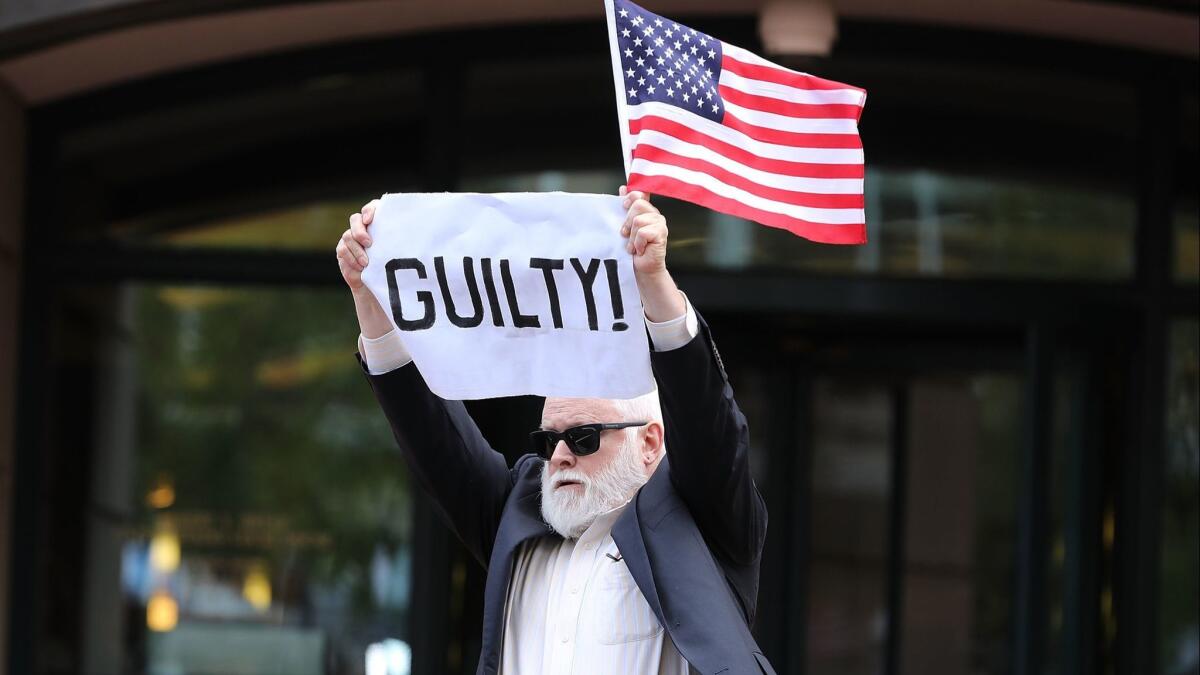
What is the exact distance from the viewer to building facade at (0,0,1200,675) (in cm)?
695

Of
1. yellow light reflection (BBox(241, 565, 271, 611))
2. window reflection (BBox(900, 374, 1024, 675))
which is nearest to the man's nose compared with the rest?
yellow light reflection (BBox(241, 565, 271, 611))

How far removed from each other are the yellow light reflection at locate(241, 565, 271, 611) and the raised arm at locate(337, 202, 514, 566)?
13.1ft

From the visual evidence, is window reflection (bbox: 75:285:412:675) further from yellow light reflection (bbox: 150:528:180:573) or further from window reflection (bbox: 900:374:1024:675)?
window reflection (bbox: 900:374:1024:675)

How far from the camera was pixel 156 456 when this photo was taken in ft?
27.2

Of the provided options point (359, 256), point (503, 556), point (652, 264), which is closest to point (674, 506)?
point (503, 556)

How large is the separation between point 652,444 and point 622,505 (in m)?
0.17

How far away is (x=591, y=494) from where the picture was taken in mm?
3664

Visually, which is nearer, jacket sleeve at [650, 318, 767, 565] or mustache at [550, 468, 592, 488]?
jacket sleeve at [650, 318, 767, 565]

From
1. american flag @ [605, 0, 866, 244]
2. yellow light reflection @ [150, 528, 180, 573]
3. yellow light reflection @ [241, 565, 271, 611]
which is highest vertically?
american flag @ [605, 0, 866, 244]

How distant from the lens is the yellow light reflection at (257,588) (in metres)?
7.80

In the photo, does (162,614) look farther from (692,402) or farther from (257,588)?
(692,402)

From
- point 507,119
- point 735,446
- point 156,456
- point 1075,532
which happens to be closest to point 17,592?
point 156,456

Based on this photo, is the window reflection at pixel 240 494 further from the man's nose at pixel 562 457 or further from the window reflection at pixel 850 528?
the man's nose at pixel 562 457

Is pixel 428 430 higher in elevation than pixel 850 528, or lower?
higher
